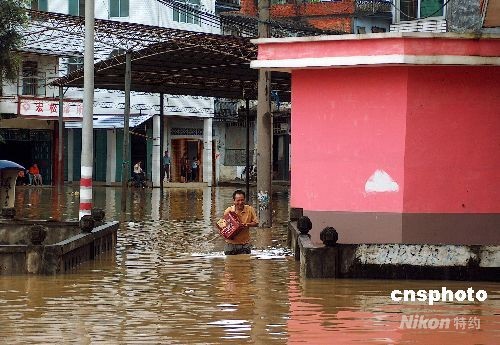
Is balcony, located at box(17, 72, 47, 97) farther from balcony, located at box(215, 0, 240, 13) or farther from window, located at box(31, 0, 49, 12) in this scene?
balcony, located at box(215, 0, 240, 13)

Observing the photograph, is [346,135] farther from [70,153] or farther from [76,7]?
[70,153]

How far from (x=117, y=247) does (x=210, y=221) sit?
834 cm

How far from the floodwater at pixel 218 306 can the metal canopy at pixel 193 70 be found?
8408 millimetres

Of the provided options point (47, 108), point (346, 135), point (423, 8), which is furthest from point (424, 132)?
point (47, 108)

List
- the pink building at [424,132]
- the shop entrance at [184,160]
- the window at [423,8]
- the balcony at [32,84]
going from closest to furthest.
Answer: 1. the pink building at [424,132]
2. the window at [423,8]
3. the balcony at [32,84]
4. the shop entrance at [184,160]

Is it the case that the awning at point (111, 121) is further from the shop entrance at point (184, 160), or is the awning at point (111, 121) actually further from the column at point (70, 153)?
the shop entrance at point (184, 160)

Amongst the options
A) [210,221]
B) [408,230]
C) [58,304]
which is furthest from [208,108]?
[58,304]

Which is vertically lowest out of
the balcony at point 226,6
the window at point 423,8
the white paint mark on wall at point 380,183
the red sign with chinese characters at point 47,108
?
the white paint mark on wall at point 380,183

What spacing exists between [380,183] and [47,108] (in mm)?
37843

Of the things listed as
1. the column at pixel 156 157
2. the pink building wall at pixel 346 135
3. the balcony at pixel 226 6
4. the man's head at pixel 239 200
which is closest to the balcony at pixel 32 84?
the column at pixel 156 157

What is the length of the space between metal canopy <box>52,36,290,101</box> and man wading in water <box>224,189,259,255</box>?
8.69 metres

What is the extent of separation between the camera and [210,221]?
30078 millimetres

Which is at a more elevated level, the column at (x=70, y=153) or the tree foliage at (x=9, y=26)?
the tree foliage at (x=9, y=26)

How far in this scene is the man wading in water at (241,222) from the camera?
64.2 feet
